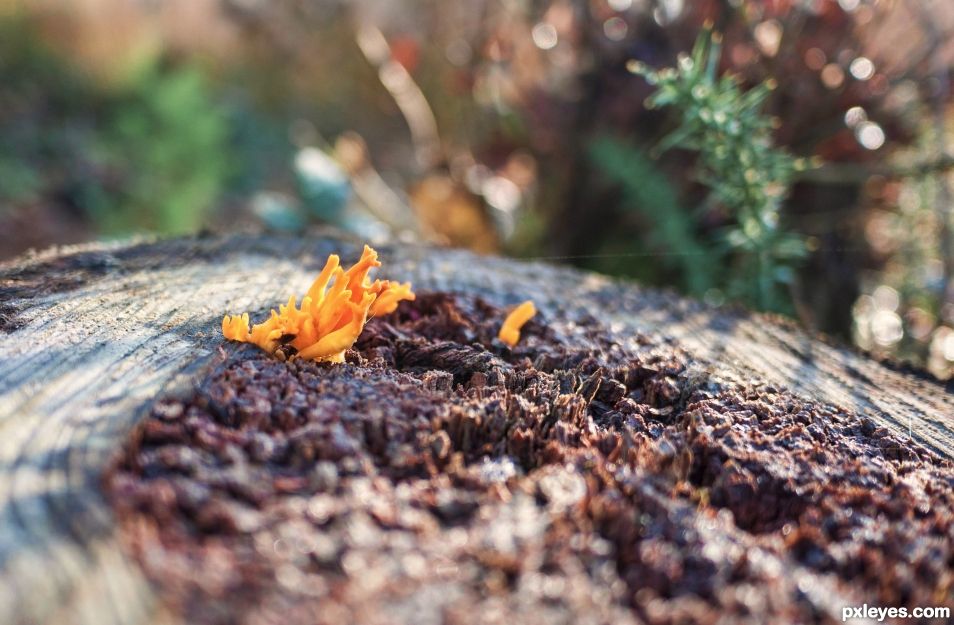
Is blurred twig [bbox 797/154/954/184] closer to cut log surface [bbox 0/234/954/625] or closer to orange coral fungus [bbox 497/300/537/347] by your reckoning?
cut log surface [bbox 0/234/954/625]

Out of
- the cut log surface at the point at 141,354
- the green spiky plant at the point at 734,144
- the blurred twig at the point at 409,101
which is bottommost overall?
the cut log surface at the point at 141,354

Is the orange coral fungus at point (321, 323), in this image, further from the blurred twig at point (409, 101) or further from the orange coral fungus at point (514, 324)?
the blurred twig at point (409, 101)

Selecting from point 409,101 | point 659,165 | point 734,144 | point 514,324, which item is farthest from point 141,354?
point 409,101

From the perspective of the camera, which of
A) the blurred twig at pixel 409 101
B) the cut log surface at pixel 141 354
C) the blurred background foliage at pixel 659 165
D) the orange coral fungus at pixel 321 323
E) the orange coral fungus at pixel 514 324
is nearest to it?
the cut log surface at pixel 141 354

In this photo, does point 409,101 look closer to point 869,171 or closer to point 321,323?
point 869,171

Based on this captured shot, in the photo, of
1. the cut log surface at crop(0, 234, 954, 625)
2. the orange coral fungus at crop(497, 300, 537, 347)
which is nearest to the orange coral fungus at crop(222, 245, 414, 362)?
the cut log surface at crop(0, 234, 954, 625)

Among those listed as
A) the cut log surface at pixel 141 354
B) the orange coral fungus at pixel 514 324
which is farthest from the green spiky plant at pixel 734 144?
the orange coral fungus at pixel 514 324

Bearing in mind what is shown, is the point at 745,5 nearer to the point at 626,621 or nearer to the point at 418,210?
the point at 418,210
